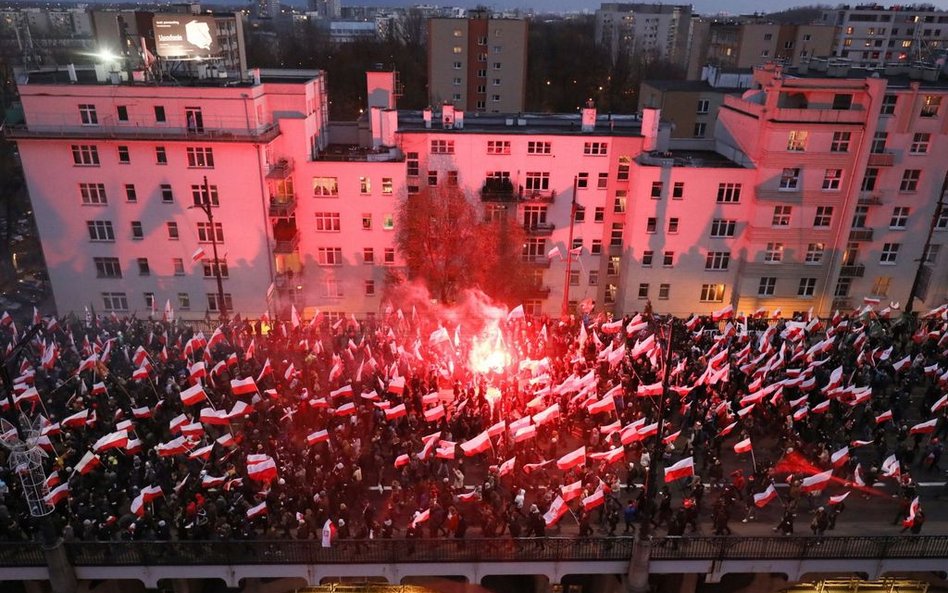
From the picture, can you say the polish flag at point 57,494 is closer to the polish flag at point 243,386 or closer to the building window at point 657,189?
the polish flag at point 243,386

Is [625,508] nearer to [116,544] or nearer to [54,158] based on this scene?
[116,544]

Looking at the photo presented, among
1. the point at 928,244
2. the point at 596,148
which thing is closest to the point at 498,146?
the point at 596,148

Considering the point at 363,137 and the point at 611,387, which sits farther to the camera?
the point at 363,137

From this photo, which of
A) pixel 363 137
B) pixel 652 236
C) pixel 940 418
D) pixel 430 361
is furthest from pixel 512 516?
pixel 363 137

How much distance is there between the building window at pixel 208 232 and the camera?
36.7 metres

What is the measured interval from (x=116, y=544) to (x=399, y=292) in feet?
69.4

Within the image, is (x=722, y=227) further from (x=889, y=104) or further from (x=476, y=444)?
(x=476, y=444)

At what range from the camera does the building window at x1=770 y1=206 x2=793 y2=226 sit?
125 ft

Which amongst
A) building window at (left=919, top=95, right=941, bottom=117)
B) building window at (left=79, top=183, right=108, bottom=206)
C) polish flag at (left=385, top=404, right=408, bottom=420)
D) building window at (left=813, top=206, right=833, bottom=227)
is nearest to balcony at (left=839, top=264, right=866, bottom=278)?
building window at (left=813, top=206, right=833, bottom=227)

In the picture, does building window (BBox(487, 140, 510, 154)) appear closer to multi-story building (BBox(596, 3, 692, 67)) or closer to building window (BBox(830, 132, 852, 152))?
building window (BBox(830, 132, 852, 152))

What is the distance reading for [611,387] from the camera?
2711 cm

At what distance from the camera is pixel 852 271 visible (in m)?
39.8

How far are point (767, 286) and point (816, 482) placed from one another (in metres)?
21.0

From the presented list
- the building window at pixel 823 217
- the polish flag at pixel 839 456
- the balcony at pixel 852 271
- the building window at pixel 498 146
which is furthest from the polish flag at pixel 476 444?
the balcony at pixel 852 271
